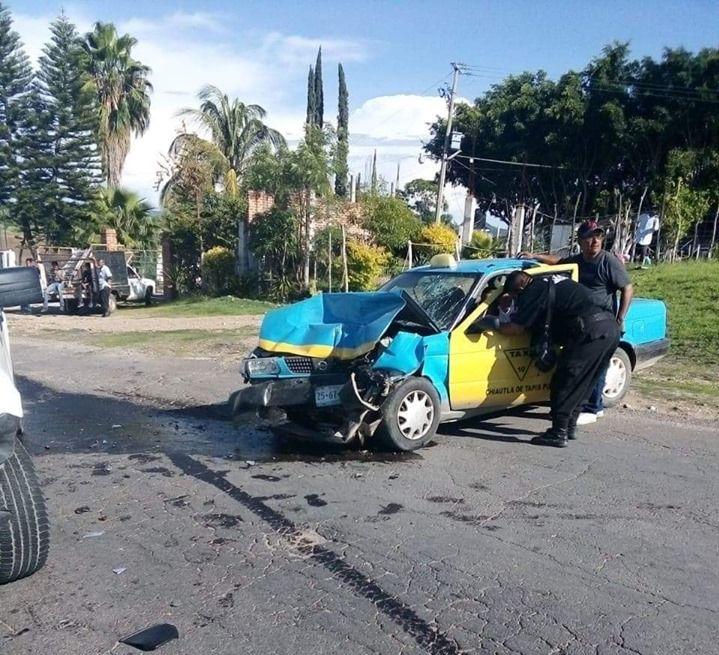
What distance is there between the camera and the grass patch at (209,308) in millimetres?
20797

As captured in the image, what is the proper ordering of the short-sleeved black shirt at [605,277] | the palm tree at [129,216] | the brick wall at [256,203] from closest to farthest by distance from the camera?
the short-sleeved black shirt at [605,277], the brick wall at [256,203], the palm tree at [129,216]

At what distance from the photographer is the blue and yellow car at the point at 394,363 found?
20.2 feet

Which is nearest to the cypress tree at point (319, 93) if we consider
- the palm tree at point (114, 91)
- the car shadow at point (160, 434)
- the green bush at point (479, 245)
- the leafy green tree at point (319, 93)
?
the leafy green tree at point (319, 93)

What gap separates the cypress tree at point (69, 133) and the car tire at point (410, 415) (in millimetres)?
34147

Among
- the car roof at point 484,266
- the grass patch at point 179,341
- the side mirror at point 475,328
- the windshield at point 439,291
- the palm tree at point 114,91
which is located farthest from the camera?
the palm tree at point 114,91

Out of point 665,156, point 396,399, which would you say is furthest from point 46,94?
point 396,399

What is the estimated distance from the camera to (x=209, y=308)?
2166cm

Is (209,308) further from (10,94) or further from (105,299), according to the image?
(10,94)

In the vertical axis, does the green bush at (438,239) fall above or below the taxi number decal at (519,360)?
above

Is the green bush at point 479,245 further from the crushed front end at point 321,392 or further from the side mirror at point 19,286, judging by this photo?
the side mirror at point 19,286

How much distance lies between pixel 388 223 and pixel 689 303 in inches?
492

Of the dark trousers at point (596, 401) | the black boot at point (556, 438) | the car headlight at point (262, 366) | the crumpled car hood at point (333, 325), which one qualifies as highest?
the crumpled car hood at point (333, 325)

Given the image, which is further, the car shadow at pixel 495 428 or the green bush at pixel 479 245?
the green bush at pixel 479 245

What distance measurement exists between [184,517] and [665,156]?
1213 inches
